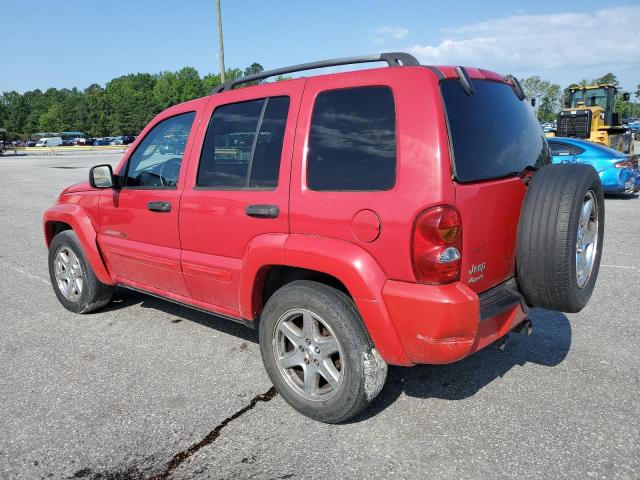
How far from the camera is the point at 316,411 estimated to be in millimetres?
2912

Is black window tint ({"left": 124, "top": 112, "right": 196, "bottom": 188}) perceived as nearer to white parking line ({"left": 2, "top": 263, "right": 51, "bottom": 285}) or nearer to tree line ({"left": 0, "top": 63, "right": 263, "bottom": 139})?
white parking line ({"left": 2, "top": 263, "right": 51, "bottom": 285})

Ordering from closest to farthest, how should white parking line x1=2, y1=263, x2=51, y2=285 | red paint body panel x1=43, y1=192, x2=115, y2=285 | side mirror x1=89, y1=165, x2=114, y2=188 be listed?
side mirror x1=89, y1=165, x2=114, y2=188 → red paint body panel x1=43, y1=192, x2=115, y2=285 → white parking line x1=2, y1=263, x2=51, y2=285

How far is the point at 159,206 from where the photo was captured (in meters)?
3.73

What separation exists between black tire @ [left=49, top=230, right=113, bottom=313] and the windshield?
2055 centimetres

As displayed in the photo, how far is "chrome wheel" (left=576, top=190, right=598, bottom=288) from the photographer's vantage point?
3006mm

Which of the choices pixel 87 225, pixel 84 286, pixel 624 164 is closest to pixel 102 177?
pixel 87 225

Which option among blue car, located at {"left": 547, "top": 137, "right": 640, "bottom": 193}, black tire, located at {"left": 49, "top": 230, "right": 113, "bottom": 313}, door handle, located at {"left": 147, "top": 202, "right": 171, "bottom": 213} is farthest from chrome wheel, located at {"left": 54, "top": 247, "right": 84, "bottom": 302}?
blue car, located at {"left": 547, "top": 137, "right": 640, "bottom": 193}

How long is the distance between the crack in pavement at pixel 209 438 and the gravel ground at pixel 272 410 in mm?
11

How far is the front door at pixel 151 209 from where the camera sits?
370cm

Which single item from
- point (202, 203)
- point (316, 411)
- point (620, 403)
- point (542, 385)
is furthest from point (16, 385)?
point (620, 403)

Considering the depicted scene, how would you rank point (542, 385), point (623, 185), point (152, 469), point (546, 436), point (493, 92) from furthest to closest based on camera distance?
point (623, 185) < point (542, 385) < point (493, 92) < point (546, 436) < point (152, 469)

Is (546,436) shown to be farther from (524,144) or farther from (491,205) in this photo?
(524,144)

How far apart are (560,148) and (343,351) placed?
10381 millimetres

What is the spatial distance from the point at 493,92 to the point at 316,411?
207 centimetres
